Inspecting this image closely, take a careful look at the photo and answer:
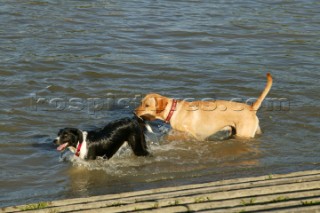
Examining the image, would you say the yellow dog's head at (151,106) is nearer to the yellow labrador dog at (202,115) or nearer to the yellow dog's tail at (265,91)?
the yellow labrador dog at (202,115)

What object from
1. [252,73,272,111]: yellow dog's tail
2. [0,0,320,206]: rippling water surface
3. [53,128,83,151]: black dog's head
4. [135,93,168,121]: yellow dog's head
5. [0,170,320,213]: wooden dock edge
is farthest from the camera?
[135,93,168,121]: yellow dog's head

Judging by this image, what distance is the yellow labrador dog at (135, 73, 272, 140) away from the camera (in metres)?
8.66

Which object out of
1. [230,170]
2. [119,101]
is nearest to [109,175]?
[230,170]

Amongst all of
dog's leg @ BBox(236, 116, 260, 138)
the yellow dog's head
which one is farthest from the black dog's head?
dog's leg @ BBox(236, 116, 260, 138)

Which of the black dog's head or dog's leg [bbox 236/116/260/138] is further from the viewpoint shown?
dog's leg [bbox 236/116/260/138]

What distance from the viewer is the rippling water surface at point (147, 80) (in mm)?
7824

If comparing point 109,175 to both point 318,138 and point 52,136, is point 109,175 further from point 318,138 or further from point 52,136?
point 318,138

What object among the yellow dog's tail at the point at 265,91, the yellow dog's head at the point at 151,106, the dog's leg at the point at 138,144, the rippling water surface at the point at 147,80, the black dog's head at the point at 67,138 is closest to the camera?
the black dog's head at the point at 67,138

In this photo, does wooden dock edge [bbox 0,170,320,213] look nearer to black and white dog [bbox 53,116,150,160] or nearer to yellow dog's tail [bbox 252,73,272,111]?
black and white dog [bbox 53,116,150,160]

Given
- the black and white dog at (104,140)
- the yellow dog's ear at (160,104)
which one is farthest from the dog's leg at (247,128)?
the black and white dog at (104,140)

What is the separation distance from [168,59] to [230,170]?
574 cm

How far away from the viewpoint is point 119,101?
35.4 feet

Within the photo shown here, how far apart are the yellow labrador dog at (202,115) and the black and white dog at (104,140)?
39 centimetres

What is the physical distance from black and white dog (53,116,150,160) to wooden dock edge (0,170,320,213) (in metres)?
1.78
